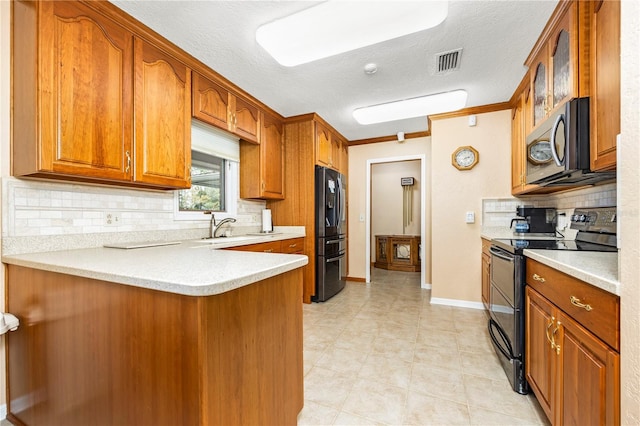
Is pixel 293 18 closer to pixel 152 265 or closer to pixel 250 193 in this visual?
pixel 152 265

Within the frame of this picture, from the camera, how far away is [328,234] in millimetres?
3588

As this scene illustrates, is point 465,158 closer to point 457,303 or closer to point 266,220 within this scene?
point 457,303

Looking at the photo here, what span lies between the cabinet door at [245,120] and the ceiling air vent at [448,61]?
190 centimetres

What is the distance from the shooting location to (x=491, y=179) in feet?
10.5

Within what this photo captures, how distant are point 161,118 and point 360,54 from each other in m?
1.59

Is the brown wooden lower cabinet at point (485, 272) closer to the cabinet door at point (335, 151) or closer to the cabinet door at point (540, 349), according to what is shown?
the cabinet door at point (540, 349)

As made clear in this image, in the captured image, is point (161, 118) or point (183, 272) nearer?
point (183, 272)

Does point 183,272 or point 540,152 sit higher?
point 540,152

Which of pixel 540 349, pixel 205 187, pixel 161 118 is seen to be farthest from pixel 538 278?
pixel 205 187

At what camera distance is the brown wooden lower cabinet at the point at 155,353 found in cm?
80

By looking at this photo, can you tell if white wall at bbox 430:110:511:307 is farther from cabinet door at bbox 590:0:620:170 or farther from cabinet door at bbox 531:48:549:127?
cabinet door at bbox 590:0:620:170

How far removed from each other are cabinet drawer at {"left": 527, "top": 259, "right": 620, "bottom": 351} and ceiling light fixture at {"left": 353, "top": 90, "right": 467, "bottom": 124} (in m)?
2.12

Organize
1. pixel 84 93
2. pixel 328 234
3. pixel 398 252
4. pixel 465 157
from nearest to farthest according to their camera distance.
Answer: pixel 84 93
pixel 465 157
pixel 328 234
pixel 398 252

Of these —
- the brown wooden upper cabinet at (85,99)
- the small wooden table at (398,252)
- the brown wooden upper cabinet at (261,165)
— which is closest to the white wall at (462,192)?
the small wooden table at (398,252)
